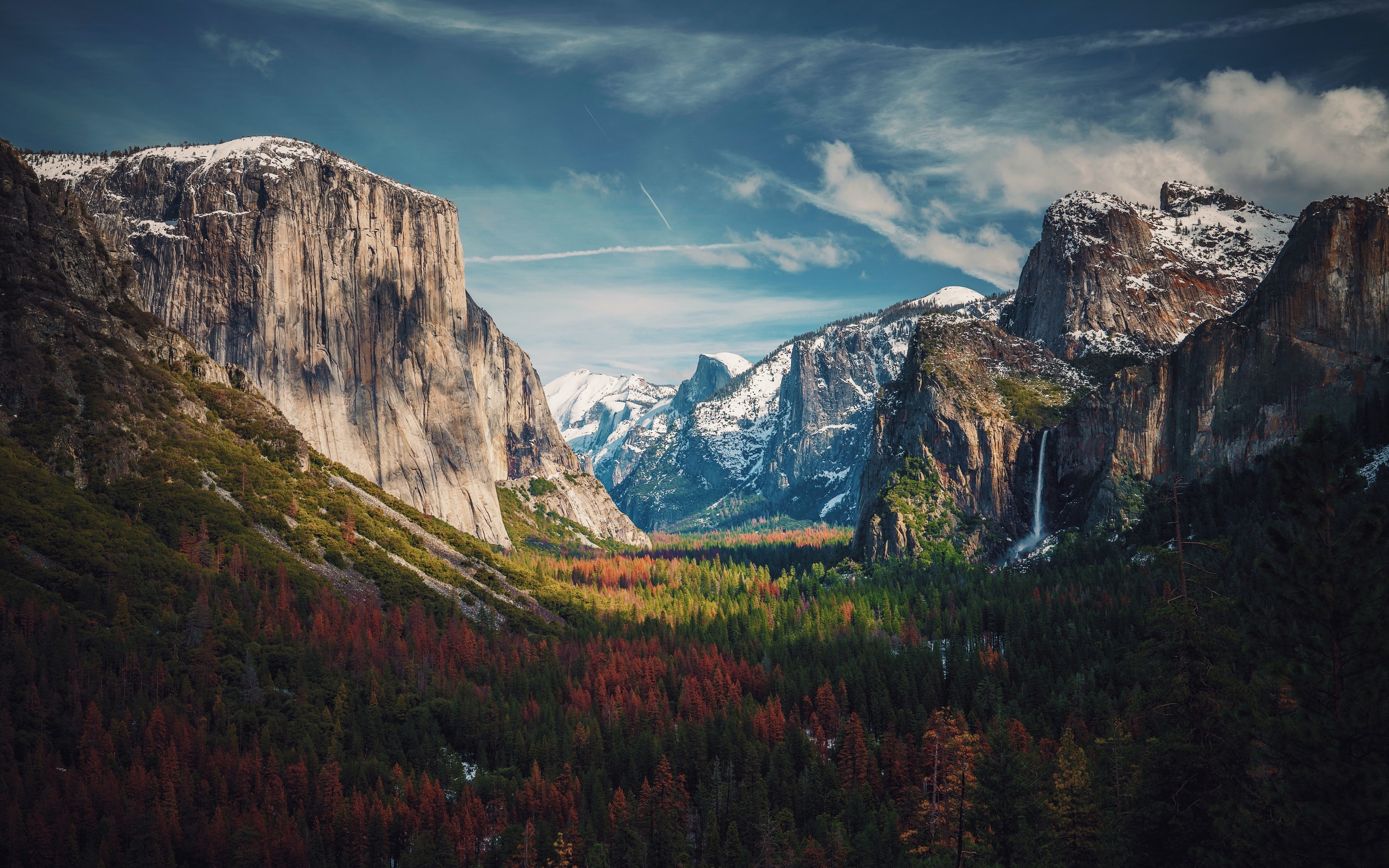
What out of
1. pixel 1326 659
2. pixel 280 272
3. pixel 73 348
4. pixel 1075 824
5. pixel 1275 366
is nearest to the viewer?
pixel 1326 659

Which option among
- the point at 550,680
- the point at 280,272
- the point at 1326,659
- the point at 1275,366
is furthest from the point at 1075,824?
the point at 280,272

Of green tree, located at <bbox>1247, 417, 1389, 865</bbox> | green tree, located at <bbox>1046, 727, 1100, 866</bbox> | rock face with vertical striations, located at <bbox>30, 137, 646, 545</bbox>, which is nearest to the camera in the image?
green tree, located at <bbox>1247, 417, 1389, 865</bbox>

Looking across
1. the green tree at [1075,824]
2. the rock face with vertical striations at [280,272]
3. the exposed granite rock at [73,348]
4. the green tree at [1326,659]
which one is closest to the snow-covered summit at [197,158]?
the rock face with vertical striations at [280,272]

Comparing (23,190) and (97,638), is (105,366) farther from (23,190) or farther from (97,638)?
(97,638)

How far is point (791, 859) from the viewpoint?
55.8 meters

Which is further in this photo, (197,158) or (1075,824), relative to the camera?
(197,158)

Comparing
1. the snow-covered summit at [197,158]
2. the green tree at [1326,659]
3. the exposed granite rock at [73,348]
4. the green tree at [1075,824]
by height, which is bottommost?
the green tree at [1075,824]

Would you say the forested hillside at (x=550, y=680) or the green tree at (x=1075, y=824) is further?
the green tree at (x=1075, y=824)

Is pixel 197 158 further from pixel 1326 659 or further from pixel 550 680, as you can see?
pixel 1326 659

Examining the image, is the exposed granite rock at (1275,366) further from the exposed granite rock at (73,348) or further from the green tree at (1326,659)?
the exposed granite rock at (73,348)

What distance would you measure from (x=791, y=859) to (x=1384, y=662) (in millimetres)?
42661

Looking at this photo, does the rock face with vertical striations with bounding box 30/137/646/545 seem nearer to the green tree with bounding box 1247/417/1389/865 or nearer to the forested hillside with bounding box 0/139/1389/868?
the forested hillside with bounding box 0/139/1389/868

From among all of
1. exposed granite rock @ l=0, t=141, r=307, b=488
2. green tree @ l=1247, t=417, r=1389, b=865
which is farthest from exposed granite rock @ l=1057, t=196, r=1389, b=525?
exposed granite rock @ l=0, t=141, r=307, b=488

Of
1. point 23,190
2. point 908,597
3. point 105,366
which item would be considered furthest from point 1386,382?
point 23,190
